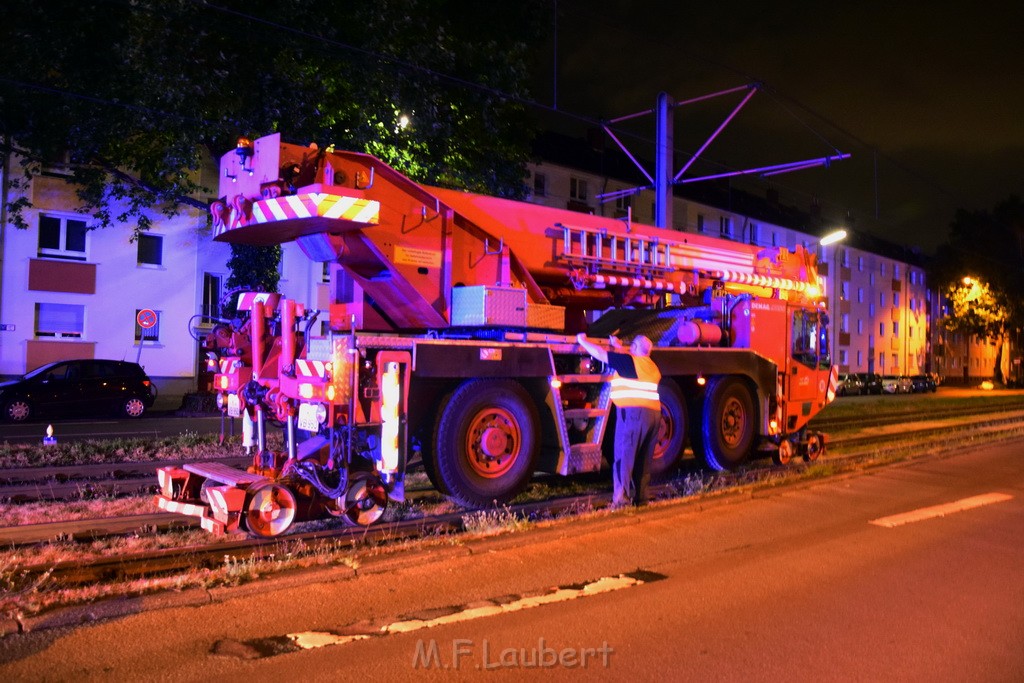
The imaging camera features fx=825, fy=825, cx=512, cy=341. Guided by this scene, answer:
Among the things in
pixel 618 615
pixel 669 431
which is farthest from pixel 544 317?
pixel 618 615

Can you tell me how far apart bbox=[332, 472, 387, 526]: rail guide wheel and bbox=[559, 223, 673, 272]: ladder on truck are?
149 inches

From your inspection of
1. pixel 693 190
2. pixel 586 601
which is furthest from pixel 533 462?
pixel 693 190

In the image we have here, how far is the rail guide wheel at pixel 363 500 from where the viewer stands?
22.2 ft

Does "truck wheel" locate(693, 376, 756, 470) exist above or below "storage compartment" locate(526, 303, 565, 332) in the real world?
below

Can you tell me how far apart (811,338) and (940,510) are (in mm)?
4242

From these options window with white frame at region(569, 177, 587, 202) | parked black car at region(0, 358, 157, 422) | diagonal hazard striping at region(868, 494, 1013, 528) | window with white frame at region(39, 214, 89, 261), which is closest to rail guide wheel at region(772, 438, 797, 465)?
diagonal hazard striping at region(868, 494, 1013, 528)

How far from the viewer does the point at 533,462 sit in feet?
27.0

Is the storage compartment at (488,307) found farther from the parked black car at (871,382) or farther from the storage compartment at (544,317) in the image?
the parked black car at (871,382)

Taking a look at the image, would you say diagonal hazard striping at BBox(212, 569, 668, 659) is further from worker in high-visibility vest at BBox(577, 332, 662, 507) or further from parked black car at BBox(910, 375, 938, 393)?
parked black car at BBox(910, 375, 938, 393)

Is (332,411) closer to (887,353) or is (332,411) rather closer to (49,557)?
(49,557)

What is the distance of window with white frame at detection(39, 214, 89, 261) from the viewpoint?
2567 centimetres

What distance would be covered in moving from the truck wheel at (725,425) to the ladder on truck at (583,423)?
6.38ft

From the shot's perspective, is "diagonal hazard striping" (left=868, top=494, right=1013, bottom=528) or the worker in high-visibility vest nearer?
"diagonal hazard striping" (left=868, top=494, right=1013, bottom=528)

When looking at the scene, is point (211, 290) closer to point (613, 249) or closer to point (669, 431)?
point (613, 249)
